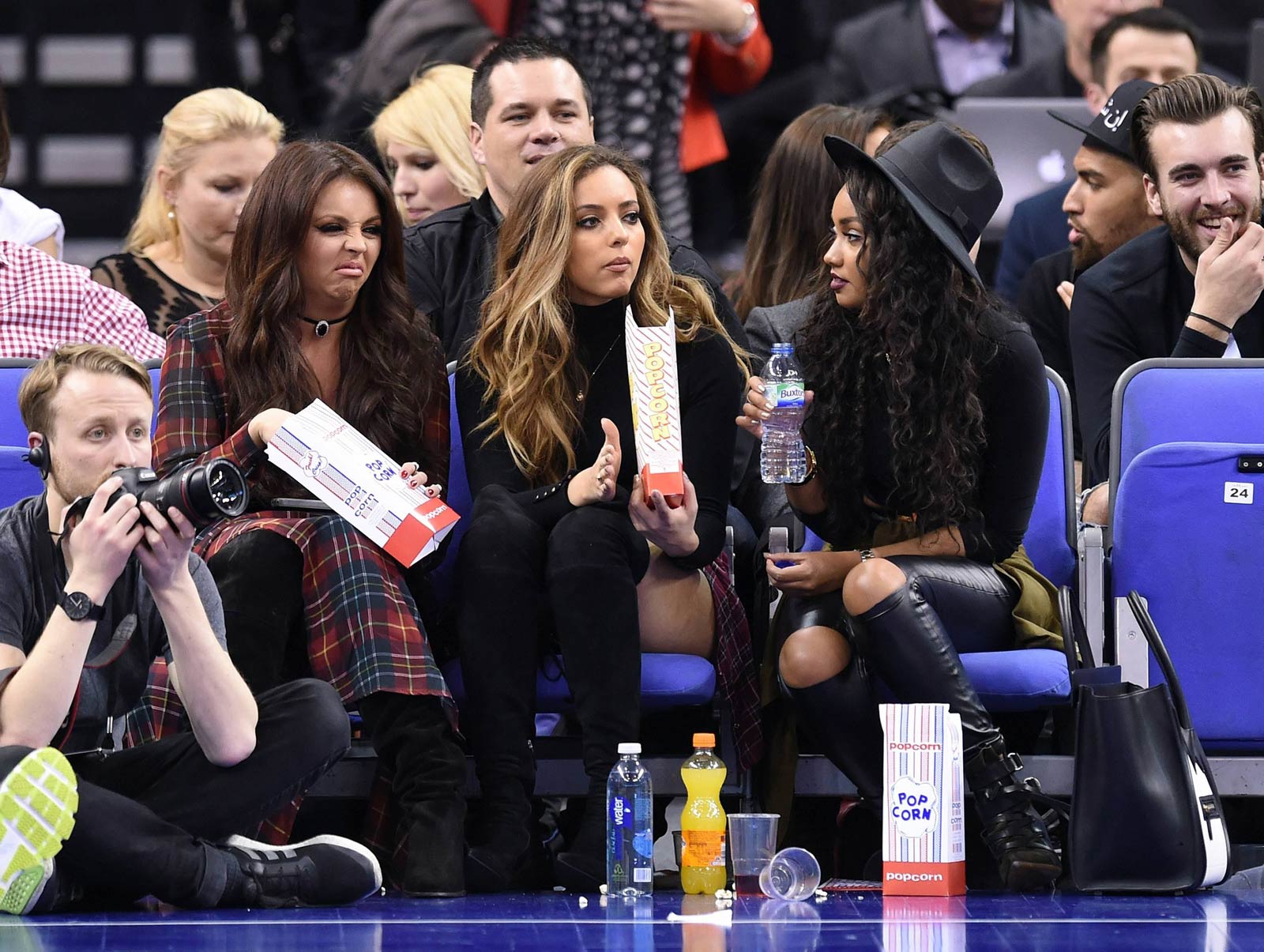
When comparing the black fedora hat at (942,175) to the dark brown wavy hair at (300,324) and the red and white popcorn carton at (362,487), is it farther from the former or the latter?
the red and white popcorn carton at (362,487)

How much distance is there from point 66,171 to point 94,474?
3290 millimetres

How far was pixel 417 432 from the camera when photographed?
3.87m

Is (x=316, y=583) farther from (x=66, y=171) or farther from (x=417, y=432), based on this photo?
(x=66, y=171)

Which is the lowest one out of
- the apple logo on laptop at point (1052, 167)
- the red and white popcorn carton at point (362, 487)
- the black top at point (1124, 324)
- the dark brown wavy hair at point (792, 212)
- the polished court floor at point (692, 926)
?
the polished court floor at point (692, 926)

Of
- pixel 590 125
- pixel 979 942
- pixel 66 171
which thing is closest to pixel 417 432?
pixel 590 125

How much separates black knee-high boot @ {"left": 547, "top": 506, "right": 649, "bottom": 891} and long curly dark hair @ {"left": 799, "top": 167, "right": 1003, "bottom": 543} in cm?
56

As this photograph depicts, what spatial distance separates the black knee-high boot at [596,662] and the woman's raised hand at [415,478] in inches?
10.1

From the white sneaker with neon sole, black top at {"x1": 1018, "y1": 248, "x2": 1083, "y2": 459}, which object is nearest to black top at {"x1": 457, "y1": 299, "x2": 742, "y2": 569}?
the white sneaker with neon sole

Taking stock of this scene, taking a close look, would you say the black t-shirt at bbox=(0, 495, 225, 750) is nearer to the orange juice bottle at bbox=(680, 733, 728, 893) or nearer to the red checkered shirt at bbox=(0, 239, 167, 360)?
the orange juice bottle at bbox=(680, 733, 728, 893)

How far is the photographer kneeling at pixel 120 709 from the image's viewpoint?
3.04 metres

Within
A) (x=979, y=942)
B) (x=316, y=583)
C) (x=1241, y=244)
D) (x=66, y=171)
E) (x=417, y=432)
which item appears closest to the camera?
(x=979, y=942)

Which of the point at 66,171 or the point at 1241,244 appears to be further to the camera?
the point at 66,171

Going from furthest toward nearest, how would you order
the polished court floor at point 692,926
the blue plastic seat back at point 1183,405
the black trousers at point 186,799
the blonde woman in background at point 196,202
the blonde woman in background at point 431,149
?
the blonde woman in background at point 431,149 → the blonde woman in background at point 196,202 → the blue plastic seat back at point 1183,405 → the black trousers at point 186,799 → the polished court floor at point 692,926

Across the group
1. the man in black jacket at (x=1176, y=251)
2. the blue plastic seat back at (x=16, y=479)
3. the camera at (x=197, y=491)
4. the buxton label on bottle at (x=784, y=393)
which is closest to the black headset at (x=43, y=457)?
the camera at (x=197, y=491)
